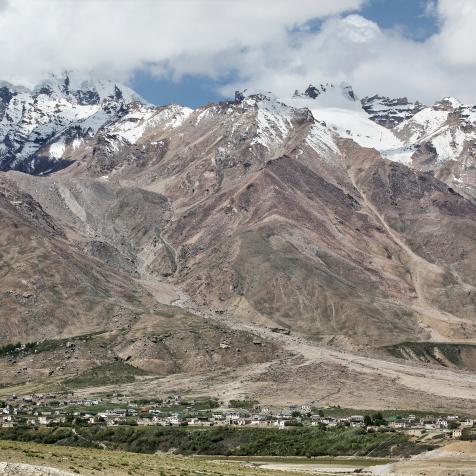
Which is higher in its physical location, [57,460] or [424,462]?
[57,460]

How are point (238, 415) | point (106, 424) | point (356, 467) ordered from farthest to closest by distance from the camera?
1. point (238, 415)
2. point (106, 424)
3. point (356, 467)

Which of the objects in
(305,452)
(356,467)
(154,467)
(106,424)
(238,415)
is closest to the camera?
(154,467)

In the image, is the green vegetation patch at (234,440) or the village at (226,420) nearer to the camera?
the green vegetation patch at (234,440)

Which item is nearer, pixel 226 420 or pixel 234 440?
pixel 234 440

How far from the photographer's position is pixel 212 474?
68.6 meters

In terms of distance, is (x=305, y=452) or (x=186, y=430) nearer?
(x=305, y=452)

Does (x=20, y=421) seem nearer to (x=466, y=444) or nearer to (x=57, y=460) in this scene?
(x=466, y=444)

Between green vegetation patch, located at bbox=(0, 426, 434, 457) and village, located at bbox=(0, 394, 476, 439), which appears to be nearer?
green vegetation patch, located at bbox=(0, 426, 434, 457)

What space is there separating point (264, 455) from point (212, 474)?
63.1m

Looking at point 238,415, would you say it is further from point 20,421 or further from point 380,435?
point 380,435

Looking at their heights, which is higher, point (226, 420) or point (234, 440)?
point (226, 420)

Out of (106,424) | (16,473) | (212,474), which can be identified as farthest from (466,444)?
(106,424)

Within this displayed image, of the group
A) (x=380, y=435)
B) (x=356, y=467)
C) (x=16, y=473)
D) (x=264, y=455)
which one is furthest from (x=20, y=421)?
(x=16, y=473)

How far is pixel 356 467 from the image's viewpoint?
10731 centimetres
